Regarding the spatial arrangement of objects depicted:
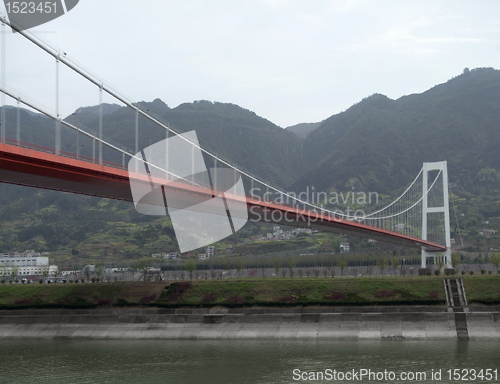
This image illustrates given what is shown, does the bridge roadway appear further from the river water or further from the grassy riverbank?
the river water

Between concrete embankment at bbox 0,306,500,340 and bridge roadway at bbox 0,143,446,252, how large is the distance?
597 cm

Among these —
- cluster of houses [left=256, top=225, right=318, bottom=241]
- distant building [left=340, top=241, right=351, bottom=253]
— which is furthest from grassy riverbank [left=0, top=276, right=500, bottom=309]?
cluster of houses [left=256, top=225, right=318, bottom=241]

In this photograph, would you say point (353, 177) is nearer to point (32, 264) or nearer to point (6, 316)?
point (32, 264)

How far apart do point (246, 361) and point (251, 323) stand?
6.04m

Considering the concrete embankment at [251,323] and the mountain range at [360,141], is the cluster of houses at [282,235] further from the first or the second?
the concrete embankment at [251,323]

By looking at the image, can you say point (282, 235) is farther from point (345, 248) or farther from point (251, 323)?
point (251, 323)

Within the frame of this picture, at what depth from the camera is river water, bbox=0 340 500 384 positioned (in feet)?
62.6

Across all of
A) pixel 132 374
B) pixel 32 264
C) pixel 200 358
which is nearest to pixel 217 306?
pixel 200 358

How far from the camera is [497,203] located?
367 ft

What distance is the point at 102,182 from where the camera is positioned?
79.0ft

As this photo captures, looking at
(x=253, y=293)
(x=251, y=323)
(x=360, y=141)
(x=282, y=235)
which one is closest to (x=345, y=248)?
(x=282, y=235)

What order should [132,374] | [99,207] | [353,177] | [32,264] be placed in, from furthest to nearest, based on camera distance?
[353,177], [99,207], [32,264], [132,374]

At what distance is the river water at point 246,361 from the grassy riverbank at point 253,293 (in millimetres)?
3679

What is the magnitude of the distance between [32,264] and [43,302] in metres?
50.3
